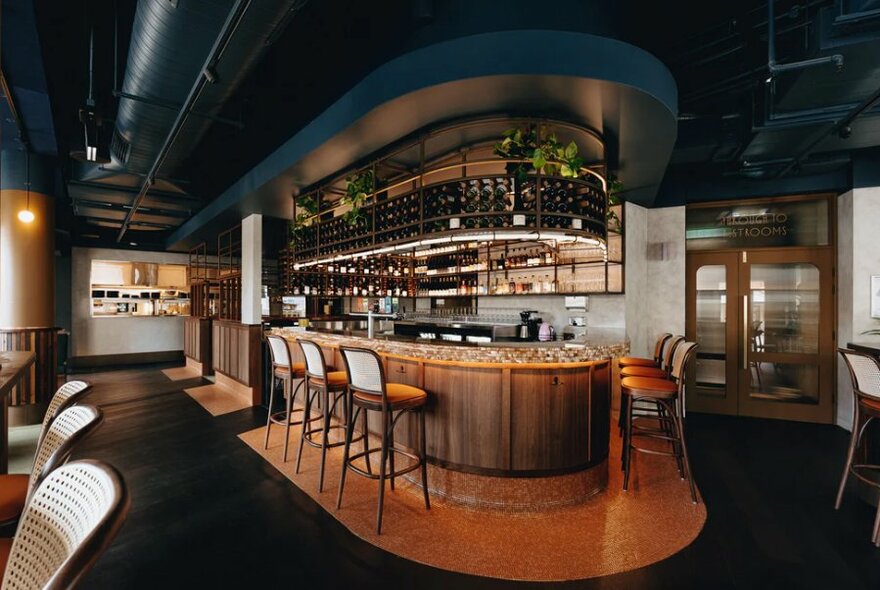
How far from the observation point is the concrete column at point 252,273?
20.8 feet

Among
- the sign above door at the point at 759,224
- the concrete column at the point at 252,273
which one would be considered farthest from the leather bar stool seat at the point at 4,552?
the sign above door at the point at 759,224

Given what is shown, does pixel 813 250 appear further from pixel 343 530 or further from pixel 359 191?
pixel 343 530

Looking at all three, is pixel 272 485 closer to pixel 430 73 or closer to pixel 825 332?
pixel 430 73

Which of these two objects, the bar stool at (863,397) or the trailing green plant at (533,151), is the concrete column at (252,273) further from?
the bar stool at (863,397)

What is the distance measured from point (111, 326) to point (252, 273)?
6588 mm

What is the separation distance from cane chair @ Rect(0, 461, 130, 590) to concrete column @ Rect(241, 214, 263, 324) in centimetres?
559

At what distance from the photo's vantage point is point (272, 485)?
3.39 meters

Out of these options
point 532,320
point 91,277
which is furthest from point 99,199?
point 532,320

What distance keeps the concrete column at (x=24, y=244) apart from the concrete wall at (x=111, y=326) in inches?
205

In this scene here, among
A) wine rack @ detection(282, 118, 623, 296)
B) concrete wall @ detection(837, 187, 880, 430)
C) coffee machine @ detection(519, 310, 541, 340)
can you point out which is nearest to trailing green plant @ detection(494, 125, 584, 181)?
wine rack @ detection(282, 118, 623, 296)

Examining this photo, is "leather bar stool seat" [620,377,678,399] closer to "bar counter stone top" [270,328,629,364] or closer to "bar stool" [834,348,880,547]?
"bar counter stone top" [270,328,629,364]

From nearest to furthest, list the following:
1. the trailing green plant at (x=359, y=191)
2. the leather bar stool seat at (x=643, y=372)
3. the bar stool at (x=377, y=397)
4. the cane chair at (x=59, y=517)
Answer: the cane chair at (x=59, y=517) < the bar stool at (x=377, y=397) < the leather bar stool seat at (x=643, y=372) < the trailing green plant at (x=359, y=191)

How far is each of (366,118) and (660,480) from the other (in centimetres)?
397

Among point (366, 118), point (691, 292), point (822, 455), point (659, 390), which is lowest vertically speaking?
point (822, 455)
